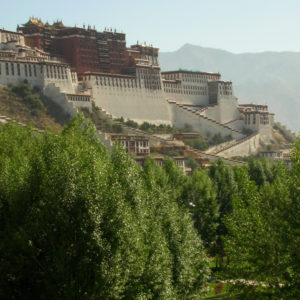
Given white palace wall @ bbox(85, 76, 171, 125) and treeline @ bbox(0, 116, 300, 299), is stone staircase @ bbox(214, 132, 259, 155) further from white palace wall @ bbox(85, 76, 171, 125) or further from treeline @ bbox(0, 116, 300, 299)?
treeline @ bbox(0, 116, 300, 299)

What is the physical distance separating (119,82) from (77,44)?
813cm

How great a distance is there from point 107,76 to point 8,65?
15786 millimetres

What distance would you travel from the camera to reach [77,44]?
97.3 m

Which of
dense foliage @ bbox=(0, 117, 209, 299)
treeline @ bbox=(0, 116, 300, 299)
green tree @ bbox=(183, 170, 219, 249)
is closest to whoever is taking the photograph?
treeline @ bbox=(0, 116, 300, 299)

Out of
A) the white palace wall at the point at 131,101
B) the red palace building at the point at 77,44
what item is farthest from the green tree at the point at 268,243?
the red palace building at the point at 77,44

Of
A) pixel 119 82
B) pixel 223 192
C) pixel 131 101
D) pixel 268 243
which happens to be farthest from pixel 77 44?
pixel 268 243

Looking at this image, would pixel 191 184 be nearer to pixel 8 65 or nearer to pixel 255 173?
pixel 255 173

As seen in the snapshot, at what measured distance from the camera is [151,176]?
121 feet

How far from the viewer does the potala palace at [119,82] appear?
288 feet

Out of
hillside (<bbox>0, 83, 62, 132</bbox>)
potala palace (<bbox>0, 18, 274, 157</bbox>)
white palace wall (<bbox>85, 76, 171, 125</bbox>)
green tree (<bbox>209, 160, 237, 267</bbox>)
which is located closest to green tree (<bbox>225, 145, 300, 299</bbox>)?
green tree (<bbox>209, 160, 237, 267</bbox>)

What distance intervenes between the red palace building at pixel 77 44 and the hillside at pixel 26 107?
39.2 feet

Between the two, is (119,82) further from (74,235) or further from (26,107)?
(74,235)

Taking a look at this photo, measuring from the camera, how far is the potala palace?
8781 centimetres

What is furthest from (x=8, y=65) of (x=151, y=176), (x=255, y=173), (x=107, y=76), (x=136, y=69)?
(x=151, y=176)
